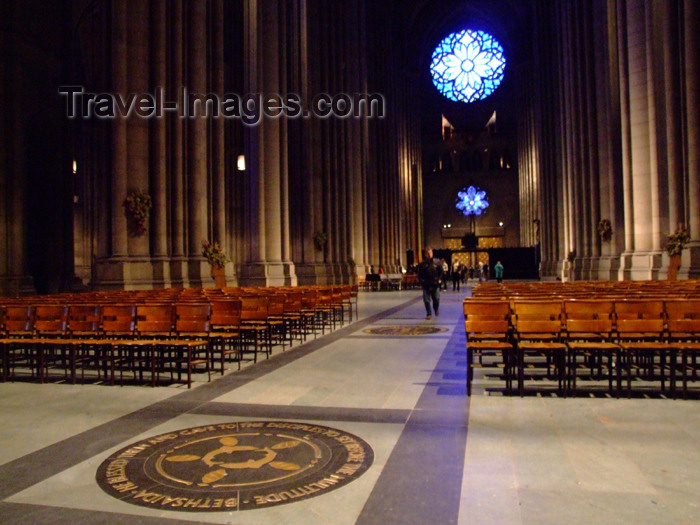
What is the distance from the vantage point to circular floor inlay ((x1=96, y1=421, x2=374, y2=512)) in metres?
3.97

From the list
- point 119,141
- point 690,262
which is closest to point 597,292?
point 690,262

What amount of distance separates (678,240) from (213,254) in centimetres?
1598

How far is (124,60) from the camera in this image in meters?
19.4

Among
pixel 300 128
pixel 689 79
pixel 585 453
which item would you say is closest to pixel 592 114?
pixel 689 79

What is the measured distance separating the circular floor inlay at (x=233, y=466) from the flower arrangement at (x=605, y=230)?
26368mm

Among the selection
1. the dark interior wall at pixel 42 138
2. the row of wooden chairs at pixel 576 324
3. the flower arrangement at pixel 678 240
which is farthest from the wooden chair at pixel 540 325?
the dark interior wall at pixel 42 138

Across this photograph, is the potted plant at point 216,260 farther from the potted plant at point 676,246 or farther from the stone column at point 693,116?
the stone column at point 693,116

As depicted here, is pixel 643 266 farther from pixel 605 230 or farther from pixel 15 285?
pixel 15 285

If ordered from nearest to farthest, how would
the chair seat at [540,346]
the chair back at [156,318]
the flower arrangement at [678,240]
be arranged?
1. the chair seat at [540,346]
2. the chair back at [156,318]
3. the flower arrangement at [678,240]

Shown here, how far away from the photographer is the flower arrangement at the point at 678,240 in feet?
63.7

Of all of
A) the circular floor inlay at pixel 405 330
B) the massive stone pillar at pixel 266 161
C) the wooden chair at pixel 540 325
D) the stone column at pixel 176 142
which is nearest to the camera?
the wooden chair at pixel 540 325

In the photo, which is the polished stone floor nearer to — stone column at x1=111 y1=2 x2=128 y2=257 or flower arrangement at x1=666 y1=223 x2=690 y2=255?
stone column at x1=111 y1=2 x2=128 y2=257

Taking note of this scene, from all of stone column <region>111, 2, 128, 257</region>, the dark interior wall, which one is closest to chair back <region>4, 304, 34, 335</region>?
stone column <region>111, 2, 128, 257</region>

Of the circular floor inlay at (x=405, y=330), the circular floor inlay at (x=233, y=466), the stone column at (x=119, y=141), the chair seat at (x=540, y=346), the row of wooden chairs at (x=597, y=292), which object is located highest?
the stone column at (x=119, y=141)
